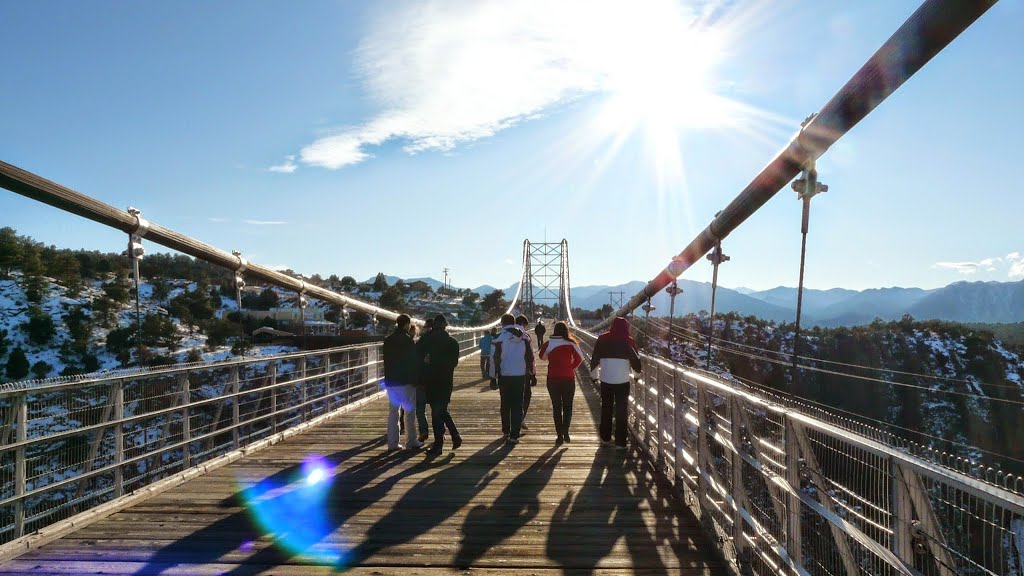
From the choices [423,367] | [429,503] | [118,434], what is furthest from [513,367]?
[118,434]

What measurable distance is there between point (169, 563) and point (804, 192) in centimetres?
723

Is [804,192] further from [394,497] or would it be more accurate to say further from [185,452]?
[185,452]

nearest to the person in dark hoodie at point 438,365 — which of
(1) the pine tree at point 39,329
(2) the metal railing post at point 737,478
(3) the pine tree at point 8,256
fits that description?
(2) the metal railing post at point 737,478

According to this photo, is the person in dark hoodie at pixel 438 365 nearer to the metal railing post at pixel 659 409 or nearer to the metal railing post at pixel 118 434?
the metal railing post at pixel 659 409

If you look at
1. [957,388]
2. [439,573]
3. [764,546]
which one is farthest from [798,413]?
[957,388]

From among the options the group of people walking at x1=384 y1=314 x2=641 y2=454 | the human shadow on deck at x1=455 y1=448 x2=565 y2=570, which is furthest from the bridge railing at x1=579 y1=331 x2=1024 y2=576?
the group of people walking at x1=384 y1=314 x2=641 y2=454

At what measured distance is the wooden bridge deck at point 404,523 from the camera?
4469 millimetres

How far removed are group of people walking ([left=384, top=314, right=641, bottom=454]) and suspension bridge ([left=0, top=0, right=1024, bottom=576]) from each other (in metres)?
0.36

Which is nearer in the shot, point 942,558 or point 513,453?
point 942,558

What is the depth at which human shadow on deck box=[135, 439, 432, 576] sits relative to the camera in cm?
454

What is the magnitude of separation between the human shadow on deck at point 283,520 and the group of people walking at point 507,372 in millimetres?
810

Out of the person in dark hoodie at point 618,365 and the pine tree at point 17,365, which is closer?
the person in dark hoodie at point 618,365

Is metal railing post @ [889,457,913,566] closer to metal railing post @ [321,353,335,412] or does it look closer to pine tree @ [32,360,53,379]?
metal railing post @ [321,353,335,412]

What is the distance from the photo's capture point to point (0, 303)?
50.0 metres
